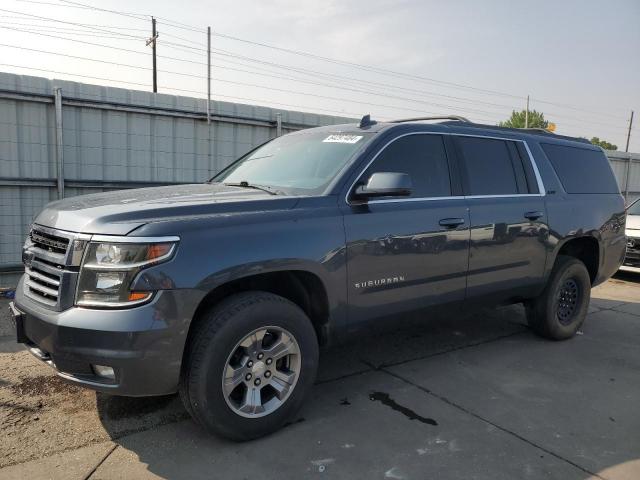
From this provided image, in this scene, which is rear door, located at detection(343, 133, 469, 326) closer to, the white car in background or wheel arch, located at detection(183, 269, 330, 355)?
wheel arch, located at detection(183, 269, 330, 355)

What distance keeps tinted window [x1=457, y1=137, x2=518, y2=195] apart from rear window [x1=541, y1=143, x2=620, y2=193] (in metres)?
0.76

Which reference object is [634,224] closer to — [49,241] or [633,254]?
[633,254]

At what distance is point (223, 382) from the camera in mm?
3004

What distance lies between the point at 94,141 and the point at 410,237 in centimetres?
537

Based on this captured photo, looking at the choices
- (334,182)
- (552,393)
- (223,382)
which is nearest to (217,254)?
(223,382)

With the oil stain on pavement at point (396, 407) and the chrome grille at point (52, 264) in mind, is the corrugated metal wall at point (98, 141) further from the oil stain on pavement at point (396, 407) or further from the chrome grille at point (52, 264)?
the oil stain on pavement at point (396, 407)

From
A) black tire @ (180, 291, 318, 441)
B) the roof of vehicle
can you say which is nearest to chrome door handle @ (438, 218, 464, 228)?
the roof of vehicle

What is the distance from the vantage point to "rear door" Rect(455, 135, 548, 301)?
171 inches

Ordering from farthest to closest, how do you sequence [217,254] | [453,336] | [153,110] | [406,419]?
[153,110] < [453,336] < [406,419] < [217,254]

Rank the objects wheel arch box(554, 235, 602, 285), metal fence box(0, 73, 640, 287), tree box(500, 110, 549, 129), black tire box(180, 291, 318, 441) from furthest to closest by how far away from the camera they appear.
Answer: tree box(500, 110, 549, 129) < metal fence box(0, 73, 640, 287) < wheel arch box(554, 235, 602, 285) < black tire box(180, 291, 318, 441)

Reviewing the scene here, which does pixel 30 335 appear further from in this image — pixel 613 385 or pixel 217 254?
pixel 613 385

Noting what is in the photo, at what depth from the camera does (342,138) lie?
4.05 metres

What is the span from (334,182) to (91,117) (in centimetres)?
509

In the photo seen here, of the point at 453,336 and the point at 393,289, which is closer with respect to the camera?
the point at 393,289
